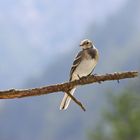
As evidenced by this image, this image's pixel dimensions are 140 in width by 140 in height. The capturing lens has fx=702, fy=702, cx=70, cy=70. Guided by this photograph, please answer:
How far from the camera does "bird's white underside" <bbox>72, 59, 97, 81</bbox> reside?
6.27m

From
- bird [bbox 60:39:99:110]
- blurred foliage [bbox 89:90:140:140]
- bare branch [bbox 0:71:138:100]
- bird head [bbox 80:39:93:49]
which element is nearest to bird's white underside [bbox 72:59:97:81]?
bird [bbox 60:39:99:110]

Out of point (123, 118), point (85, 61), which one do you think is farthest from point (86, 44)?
point (123, 118)

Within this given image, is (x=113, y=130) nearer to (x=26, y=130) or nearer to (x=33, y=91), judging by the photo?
(x=33, y=91)

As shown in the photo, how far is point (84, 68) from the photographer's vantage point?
21.0 ft

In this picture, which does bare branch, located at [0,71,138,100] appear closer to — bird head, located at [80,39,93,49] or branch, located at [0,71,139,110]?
branch, located at [0,71,139,110]

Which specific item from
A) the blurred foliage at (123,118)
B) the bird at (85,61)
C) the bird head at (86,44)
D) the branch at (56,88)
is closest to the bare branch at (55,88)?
the branch at (56,88)

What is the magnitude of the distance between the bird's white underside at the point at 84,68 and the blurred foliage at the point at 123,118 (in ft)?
87.1

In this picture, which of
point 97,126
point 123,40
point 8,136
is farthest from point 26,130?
point 97,126

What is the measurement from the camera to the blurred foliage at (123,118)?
34.0 meters

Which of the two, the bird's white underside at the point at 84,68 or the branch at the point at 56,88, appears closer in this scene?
the branch at the point at 56,88

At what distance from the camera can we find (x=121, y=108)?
3428 cm

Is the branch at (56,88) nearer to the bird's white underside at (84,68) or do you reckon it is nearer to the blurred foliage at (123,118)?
the bird's white underside at (84,68)

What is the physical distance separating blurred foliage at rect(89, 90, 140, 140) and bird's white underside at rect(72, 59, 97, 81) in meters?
26.6

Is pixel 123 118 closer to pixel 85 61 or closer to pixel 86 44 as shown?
pixel 86 44
